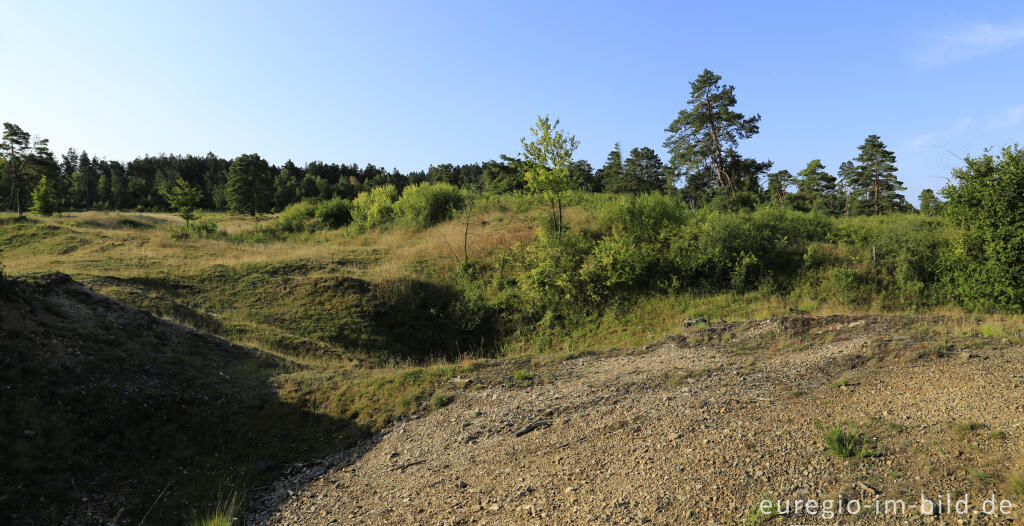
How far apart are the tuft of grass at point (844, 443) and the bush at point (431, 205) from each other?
31.6 m

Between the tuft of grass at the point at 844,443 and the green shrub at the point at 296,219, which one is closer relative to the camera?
the tuft of grass at the point at 844,443

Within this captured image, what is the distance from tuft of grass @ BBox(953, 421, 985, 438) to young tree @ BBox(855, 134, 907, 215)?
4608cm

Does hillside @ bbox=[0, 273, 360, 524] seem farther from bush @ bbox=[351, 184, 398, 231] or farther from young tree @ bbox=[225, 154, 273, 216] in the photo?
young tree @ bbox=[225, 154, 273, 216]

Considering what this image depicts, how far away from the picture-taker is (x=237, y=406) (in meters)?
9.88

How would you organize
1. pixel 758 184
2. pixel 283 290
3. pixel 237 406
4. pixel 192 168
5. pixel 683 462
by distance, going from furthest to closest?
1. pixel 192 168
2. pixel 758 184
3. pixel 283 290
4. pixel 237 406
5. pixel 683 462

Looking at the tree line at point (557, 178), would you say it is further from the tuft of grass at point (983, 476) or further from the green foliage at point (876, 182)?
the tuft of grass at point (983, 476)

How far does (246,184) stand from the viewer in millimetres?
66500

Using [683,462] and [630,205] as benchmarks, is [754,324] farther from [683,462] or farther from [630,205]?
[630,205]

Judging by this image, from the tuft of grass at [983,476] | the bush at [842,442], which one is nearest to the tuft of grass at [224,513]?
the bush at [842,442]

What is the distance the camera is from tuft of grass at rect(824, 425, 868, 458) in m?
5.01

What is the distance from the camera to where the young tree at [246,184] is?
6556 centimetres

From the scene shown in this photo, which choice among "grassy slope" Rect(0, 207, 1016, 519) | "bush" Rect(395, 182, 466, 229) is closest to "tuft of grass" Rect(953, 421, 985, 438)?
"grassy slope" Rect(0, 207, 1016, 519)

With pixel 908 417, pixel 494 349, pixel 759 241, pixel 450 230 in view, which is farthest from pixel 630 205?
pixel 908 417

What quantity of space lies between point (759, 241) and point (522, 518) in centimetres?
1940
